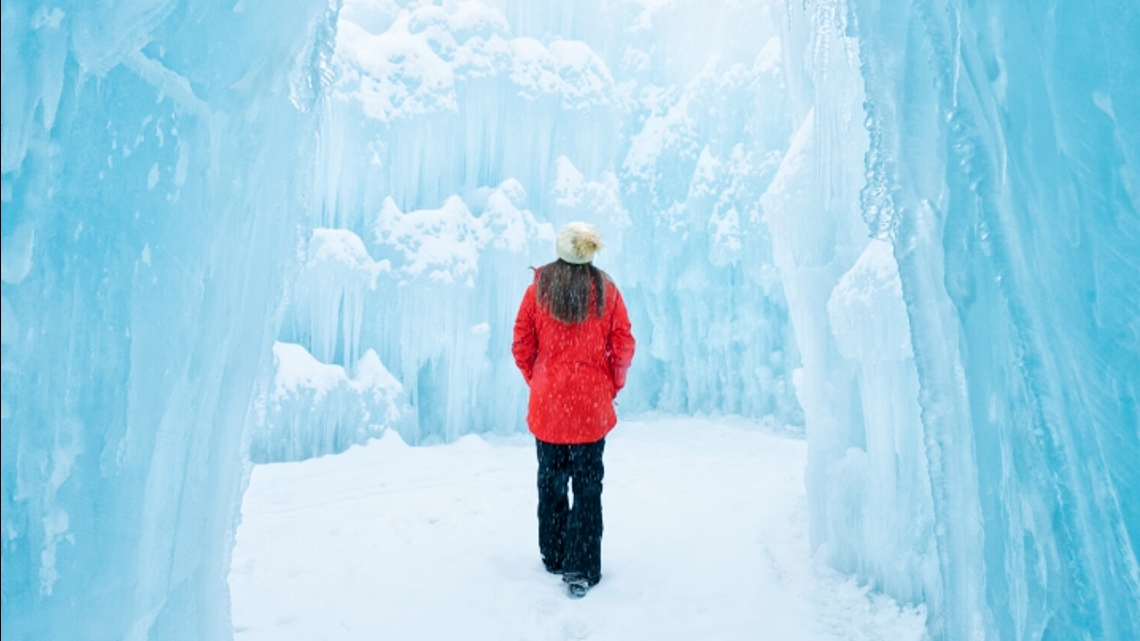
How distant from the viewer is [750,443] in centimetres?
702

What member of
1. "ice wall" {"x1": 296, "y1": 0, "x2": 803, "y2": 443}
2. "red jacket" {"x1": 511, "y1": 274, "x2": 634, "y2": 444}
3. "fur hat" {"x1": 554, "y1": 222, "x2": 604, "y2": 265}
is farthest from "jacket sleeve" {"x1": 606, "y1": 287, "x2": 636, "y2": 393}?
"ice wall" {"x1": 296, "y1": 0, "x2": 803, "y2": 443}

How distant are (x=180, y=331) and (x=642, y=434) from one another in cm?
591

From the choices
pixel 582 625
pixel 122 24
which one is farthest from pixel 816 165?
pixel 122 24

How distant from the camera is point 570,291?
9.41 feet

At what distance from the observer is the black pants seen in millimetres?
2908

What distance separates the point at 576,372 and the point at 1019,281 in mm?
1555

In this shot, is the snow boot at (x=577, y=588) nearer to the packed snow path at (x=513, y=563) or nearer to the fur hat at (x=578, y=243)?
the packed snow path at (x=513, y=563)

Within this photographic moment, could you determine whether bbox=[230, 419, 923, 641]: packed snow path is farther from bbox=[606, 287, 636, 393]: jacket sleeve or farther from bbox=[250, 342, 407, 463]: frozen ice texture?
bbox=[606, 287, 636, 393]: jacket sleeve

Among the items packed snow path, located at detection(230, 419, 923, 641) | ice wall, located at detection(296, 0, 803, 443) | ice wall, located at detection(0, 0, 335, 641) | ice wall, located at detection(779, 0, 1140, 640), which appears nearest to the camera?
ice wall, located at detection(0, 0, 335, 641)

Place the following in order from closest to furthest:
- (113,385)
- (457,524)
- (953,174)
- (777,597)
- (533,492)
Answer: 1. (113,385)
2. (953,174)
3. (777,597)
4. (457,524)
5. (533,492)

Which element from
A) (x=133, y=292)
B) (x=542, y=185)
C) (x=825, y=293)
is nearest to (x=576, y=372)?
(x=825, y=293)

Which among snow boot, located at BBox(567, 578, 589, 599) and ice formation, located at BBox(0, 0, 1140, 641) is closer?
ice formation, located at BBox(0, 0, 1140, 641)

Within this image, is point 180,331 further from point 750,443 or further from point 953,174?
point 750,443

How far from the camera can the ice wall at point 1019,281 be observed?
1.45 m
